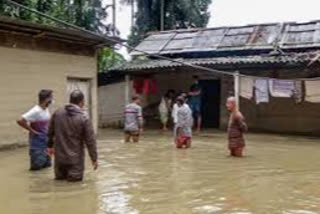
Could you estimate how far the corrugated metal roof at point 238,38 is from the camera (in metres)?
20.0

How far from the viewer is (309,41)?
64.3ft

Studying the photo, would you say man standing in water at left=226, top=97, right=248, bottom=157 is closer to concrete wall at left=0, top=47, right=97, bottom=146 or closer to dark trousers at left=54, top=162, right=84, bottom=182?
dark trousers at left=54, top=162, right=84, bottom=182

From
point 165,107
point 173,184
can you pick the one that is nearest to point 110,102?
point 165,107

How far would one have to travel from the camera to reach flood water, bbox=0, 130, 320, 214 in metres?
7.31

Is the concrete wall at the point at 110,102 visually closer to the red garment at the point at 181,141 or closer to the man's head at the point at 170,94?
the man's head at the point at 170,94

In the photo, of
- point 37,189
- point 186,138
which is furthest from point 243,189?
point 186,138

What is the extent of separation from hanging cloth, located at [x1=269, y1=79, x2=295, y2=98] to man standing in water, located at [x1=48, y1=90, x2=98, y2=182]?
11.0m

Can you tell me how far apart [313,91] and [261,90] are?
5.47 feet

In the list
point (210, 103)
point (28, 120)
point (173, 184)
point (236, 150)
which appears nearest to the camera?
point (173, 184)

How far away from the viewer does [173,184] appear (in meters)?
9.05

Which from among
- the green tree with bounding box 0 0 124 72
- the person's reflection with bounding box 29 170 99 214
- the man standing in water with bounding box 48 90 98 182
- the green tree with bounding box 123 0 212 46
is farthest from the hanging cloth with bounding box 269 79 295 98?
the green tree with bounding box 123 0 212 46

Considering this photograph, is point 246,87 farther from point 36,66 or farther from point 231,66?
point 36,66

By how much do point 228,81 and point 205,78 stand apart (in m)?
1.04

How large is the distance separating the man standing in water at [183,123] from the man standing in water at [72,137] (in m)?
5.71
